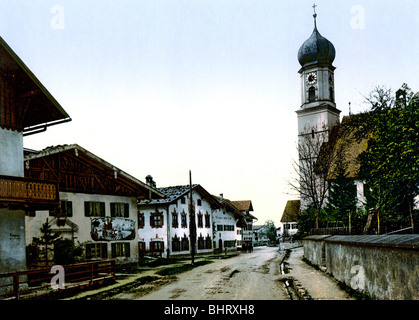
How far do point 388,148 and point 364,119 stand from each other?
7.41 m

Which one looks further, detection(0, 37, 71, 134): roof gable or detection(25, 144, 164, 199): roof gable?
detection(25, 144, 164, 199): roof gable

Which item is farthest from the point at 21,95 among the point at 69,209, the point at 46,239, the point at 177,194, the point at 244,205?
the point at 244,205

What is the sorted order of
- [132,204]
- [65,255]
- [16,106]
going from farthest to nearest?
1. [132,204]
2. [65,255]
3. [16,106]

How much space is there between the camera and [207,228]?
52594 millimetres

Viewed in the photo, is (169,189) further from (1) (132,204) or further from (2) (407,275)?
(2) (407,275)

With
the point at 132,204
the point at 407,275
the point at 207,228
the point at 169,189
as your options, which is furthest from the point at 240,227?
the point at 407,275

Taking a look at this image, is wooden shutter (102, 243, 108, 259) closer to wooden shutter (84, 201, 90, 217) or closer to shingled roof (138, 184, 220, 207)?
wooden shutter (84, 201, 90, 217)

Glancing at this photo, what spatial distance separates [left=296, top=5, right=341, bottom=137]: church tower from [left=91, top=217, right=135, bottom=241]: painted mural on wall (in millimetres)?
46383

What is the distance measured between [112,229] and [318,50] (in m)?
54.5

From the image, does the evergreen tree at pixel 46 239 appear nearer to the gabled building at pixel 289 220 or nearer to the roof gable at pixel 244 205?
the roof gable at pixel 244 205

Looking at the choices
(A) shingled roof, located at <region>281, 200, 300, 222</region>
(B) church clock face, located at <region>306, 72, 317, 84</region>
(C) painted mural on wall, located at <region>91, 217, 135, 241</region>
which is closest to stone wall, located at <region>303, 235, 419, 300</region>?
(C) painted mural on wall, located at <region>91, 217, 135, 241</region>

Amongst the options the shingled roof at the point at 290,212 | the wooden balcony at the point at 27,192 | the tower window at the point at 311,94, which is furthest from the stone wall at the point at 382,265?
the shingled roof at the point at 290,212

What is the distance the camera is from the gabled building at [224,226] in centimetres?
5575

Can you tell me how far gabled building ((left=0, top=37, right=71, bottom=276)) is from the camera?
663 inches
